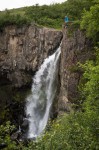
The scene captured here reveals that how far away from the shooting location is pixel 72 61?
29.7 metres

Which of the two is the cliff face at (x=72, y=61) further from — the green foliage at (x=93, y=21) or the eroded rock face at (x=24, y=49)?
the eroded rock face at (x=24, y=49)

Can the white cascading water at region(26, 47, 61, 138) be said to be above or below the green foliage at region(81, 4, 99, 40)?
below

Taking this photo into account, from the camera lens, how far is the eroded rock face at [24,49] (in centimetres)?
4003

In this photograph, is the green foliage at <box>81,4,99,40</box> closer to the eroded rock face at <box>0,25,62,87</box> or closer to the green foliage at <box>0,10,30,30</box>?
the eroded rock face at <box>0,25,62,87</box>

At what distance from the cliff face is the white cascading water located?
554 cm

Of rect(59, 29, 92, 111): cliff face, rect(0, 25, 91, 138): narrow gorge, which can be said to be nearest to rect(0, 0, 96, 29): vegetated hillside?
rect(0, 25, 91, 138): narrow gorge

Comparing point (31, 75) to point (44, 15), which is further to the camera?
point (44, 15)

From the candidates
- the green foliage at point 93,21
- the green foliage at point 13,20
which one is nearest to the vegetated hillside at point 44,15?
the green foliage at point 13,20

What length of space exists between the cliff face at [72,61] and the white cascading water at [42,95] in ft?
18.2

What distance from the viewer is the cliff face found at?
1142 inches

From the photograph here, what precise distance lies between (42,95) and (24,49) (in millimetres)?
5986

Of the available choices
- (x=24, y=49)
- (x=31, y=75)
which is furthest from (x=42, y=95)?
(x=24, y=49)

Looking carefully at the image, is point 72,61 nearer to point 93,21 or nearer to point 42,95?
point 93,21

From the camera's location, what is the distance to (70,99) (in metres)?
29.6
